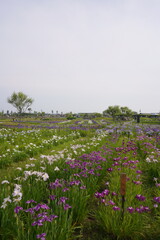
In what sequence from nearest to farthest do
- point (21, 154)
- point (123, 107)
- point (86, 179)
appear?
1. point (86, 179)
2. point (21, 154)
3. point (123, 107)

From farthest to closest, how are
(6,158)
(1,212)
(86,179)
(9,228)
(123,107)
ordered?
1. (123,107)
2. (6,158)
3. (86,179)
4. (1,212)
5. (9,228)

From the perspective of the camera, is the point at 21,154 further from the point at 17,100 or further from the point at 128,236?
the point at 17,100

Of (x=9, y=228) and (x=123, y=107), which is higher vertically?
(x=123, y=107)

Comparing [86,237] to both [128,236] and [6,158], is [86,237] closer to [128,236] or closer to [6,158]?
[128,236]

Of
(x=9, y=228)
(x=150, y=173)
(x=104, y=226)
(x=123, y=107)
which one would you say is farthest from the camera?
(x=123, y=107)

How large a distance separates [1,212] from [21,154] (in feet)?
17.7

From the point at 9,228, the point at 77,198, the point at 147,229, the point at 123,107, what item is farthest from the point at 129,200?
the point at 123,107

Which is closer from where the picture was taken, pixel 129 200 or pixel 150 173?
pixel 129 200

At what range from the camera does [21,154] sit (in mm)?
7926

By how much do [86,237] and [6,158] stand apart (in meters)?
5.34

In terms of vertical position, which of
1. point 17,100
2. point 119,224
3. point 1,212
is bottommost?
point 119,224

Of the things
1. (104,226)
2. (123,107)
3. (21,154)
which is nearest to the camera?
(104,226)

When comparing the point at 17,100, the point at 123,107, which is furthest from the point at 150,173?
the point at 123,107

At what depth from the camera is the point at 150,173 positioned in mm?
5582
